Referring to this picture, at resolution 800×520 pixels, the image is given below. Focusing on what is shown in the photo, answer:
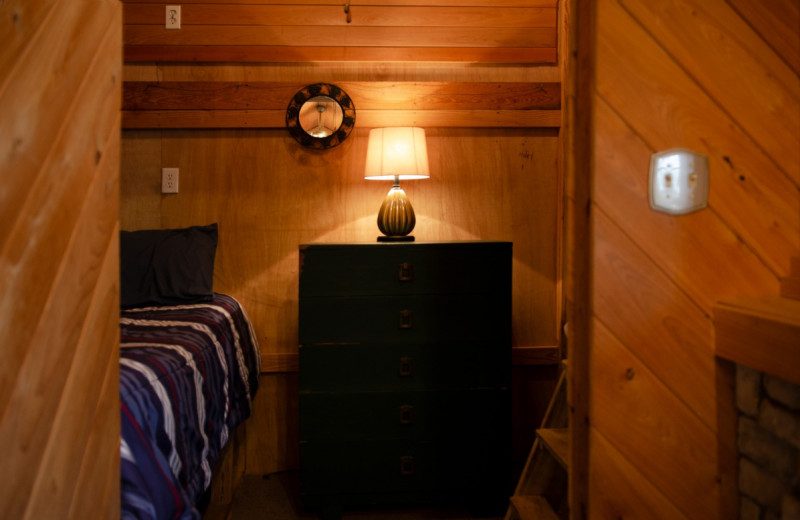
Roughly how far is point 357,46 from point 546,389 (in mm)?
1741

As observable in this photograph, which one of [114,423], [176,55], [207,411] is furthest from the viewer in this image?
[176,55]

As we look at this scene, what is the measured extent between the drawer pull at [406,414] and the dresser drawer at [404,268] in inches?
16.2

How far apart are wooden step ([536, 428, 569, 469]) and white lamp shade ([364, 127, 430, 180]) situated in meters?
1.10

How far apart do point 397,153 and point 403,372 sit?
33.6 inches

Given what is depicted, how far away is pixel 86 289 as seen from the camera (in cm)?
96

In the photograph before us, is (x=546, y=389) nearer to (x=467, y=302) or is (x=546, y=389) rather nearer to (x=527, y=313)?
(x=527, y=313)


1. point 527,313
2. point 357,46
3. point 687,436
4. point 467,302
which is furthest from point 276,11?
point 687,436

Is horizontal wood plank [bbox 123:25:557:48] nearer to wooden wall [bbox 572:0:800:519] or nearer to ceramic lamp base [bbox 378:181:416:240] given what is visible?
ceramic lamp base [bbox 378:181:416:240]

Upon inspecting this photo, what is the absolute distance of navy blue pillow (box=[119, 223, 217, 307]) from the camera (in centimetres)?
216

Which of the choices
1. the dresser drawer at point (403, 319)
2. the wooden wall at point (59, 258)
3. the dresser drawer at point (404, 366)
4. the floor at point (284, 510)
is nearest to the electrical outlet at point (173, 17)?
the dresser drawer at point (403, 319)

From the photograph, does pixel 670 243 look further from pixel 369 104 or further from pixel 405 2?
pixel 405 2

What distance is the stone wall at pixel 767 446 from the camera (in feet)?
3.21

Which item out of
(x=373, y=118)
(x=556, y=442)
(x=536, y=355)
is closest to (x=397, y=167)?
(x=373, y=118)

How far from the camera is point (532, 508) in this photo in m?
1.64
